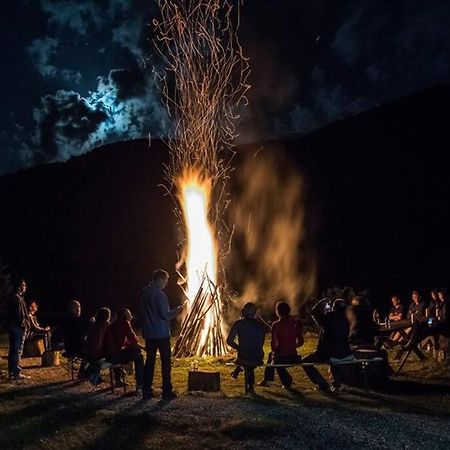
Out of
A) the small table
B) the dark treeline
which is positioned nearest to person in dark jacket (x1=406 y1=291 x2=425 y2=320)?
the small table

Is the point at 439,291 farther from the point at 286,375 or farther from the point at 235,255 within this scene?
the point at 235,255

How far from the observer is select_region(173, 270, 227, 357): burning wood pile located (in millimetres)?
16203

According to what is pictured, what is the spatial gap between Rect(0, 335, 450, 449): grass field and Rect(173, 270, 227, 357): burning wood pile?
175 inches

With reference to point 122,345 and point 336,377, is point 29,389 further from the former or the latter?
point 336,377

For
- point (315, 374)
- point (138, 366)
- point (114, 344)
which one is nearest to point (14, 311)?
point (114, 344)

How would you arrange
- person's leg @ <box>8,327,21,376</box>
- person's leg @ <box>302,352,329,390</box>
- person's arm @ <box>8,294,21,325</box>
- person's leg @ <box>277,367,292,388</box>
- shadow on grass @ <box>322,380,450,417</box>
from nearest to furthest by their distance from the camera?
shadow on grass @ <box>322,380,450,417</box> → person's leg @ <box>302,352,329,390</box> → person's leg @ <box>277,367,292,388</box> → person's leg @ <box>8,327,21,376</box> → person's arm @ <box>8,294,21,325</box>

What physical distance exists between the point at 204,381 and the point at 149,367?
1.13 meters

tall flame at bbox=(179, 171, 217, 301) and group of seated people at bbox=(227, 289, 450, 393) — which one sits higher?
tall flame at bbox=(179, 171, 217, 301)

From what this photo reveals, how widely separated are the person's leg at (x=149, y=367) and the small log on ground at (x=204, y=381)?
97 centimetres

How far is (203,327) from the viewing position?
1638 centimetres

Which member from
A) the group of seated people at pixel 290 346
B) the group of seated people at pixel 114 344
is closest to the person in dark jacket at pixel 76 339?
the group of seated people at pixel 114 344

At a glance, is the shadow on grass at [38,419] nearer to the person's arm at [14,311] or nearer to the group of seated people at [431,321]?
the person's arm at [14,311]

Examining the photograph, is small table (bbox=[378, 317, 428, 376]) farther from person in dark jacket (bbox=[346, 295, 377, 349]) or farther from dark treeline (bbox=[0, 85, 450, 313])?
dark treeline (bbox=[0, 85, 450, 313])

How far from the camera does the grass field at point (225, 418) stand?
7.17 metres
